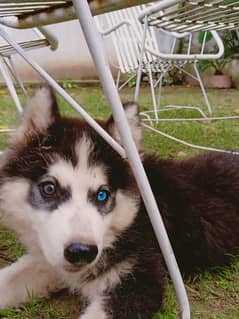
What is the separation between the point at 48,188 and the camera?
162 cm

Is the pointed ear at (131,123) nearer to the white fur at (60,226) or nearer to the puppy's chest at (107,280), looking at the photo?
the white fur at (60,226)

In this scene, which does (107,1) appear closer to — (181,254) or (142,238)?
(142,238)

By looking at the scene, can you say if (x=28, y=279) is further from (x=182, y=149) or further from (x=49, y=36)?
(x=182, y=149)

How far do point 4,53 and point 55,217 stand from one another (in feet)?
6.36

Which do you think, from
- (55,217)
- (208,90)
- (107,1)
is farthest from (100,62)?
(208,90)

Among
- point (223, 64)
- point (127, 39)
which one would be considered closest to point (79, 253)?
point (127, 39)

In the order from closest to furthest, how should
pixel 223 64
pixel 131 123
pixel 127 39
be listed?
pixel 131 123 < pixel 127 39 < pixel 223 64

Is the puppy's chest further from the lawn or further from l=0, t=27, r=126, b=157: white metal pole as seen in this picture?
l=0, t=27, r=126, b=157: white metal pole

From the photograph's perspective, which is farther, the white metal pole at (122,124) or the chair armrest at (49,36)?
the chair armrest at (49,36)

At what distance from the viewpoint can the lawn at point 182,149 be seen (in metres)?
1.77

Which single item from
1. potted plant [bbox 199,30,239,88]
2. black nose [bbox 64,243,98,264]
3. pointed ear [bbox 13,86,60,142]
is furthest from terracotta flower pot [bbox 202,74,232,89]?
black nose [bbox 64,243,98,264]

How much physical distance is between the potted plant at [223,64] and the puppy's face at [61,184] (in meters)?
6.73

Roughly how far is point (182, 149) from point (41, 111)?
2.25m

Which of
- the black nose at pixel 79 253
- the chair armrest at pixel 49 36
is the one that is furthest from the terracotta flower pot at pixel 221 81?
the black nose at pixel 79 253
